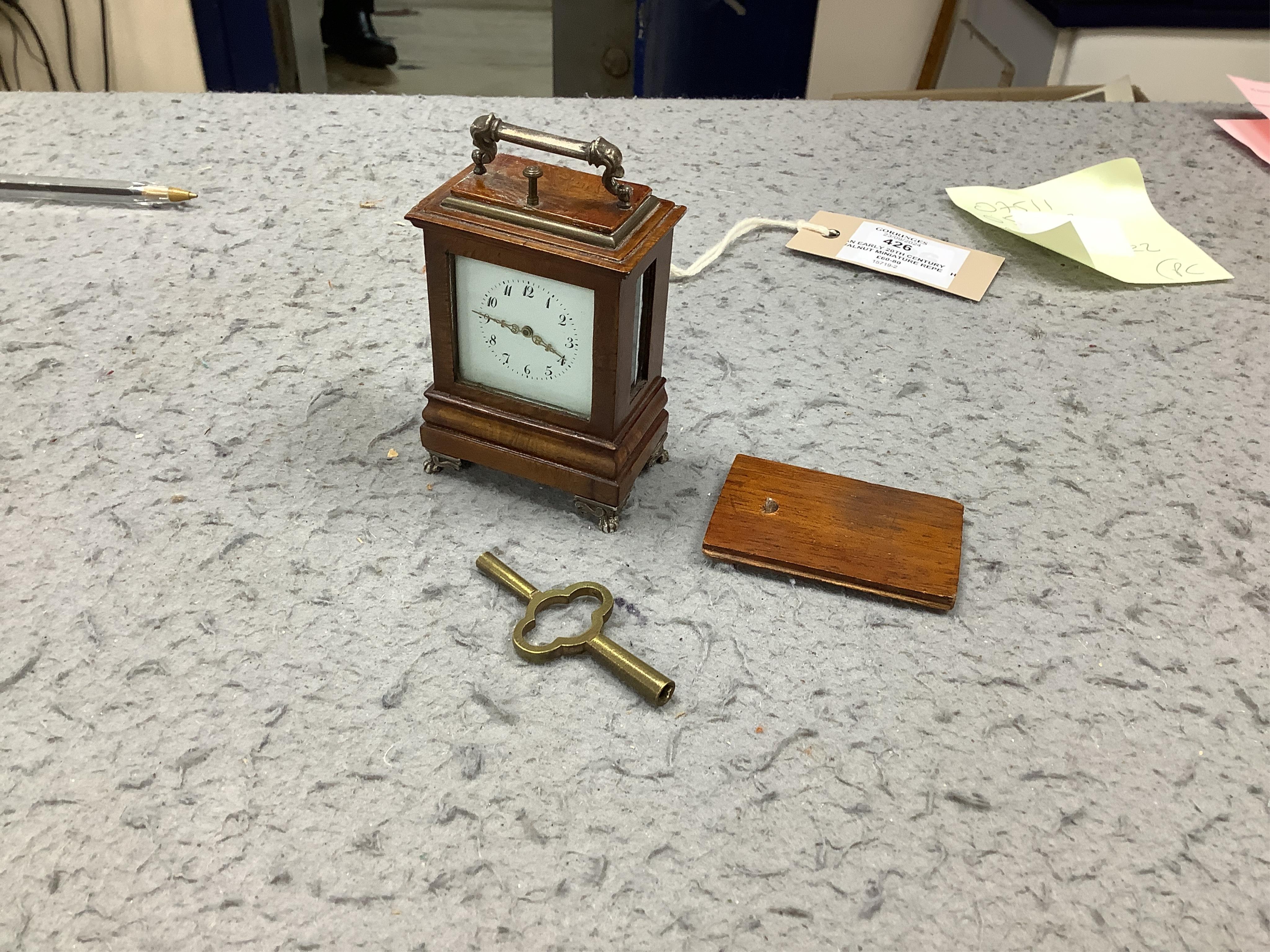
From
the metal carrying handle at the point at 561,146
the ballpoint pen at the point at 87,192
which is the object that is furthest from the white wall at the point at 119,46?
the metal carrying handle at the point at 561,146

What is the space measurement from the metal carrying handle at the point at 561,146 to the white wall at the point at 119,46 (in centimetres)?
148

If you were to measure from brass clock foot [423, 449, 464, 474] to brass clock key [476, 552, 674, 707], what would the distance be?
11cm

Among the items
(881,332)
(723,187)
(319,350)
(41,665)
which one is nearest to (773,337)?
(881,332)

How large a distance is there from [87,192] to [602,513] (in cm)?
80

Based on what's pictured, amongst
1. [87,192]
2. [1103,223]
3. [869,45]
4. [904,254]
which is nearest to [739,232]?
[904,254]

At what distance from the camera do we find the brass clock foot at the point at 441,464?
33.1 inches

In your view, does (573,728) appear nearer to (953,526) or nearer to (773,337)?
(953,526)

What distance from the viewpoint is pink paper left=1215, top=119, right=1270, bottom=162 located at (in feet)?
4.52

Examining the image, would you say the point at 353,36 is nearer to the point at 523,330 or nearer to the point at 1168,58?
the point at 1168,58

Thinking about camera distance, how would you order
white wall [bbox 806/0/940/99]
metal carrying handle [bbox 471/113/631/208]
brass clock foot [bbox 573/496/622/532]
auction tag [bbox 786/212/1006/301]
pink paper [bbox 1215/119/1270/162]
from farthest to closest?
white wall [bbox 806/0/940/99], pink paper [bbox 1215/119/1270/162], auction tag [bbox 786/212/1006/301], brass clock foot [bbox 573/496/622/532], metal carrying handle [bbox 471/113/631/208]

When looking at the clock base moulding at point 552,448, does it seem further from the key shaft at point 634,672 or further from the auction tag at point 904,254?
the auction tag at point 904,254

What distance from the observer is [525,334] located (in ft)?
2.50

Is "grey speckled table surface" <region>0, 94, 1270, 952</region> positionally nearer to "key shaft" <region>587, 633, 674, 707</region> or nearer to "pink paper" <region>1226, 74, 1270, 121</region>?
"key shaft" <region>587, 633, 674, 707</region>

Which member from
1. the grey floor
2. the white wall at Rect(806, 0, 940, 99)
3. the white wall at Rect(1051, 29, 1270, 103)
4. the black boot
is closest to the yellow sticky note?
the white wall at Rect(1051, 29, 1270, 103)
